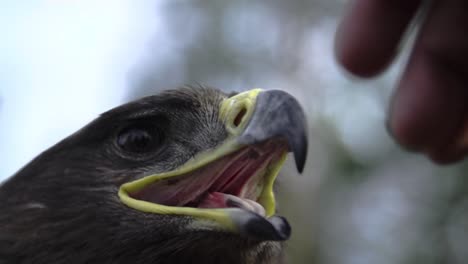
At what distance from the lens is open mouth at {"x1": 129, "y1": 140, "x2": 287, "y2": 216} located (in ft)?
9.71

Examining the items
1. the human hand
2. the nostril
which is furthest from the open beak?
the human hand

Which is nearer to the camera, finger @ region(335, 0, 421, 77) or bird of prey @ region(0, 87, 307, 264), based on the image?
finger @ region(335, 0, 421, 77)

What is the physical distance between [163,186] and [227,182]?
255 millimetres

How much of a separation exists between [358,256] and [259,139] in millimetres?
13716

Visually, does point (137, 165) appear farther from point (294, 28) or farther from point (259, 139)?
point (294, 28)

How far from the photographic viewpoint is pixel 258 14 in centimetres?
1728

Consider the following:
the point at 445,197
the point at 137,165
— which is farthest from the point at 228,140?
the point at 445,197

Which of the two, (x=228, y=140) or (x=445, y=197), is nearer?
(x=228, y=140)

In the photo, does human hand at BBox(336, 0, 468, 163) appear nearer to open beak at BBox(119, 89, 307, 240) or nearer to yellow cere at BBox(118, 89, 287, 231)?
open beak at BBox(119, 89, 307, 240)

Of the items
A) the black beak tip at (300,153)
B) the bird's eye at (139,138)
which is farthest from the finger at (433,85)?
the bird's eye at (139,138)

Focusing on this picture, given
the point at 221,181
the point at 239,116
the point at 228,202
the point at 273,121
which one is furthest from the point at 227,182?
the point at 273,121

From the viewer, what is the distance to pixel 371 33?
1193 millimetres

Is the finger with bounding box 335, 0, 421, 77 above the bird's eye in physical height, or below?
above

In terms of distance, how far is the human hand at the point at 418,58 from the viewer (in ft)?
3.88
